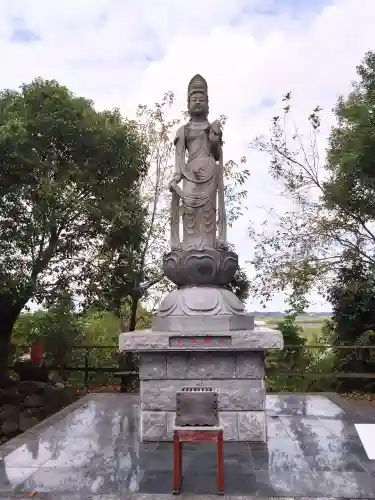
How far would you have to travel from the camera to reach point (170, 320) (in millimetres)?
5902

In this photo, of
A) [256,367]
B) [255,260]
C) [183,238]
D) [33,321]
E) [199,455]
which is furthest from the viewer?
[33,321]

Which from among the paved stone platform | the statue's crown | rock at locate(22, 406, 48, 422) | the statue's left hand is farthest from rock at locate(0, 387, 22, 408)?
the statue's crown

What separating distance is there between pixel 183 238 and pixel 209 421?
2.81m

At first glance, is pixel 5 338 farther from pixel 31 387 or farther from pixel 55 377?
pixel 55 377

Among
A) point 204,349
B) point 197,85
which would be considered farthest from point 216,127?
point 204,349

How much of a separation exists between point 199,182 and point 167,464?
3273 millimetres

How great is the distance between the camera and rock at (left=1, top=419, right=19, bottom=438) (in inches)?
307

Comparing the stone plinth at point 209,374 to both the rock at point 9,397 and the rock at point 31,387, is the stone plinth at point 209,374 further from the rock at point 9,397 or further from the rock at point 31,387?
the rock at point 31,387

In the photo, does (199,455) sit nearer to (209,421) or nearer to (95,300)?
(209,421)

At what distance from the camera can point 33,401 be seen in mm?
9430

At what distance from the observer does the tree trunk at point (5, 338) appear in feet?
33.6

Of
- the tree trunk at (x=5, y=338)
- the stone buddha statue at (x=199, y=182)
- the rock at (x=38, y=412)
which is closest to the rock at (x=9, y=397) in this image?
the rock at (x=38, y=412)

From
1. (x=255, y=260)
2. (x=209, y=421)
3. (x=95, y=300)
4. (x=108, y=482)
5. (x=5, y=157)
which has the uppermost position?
(x=5, y=157)

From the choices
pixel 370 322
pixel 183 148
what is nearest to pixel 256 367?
pixel 183 148
